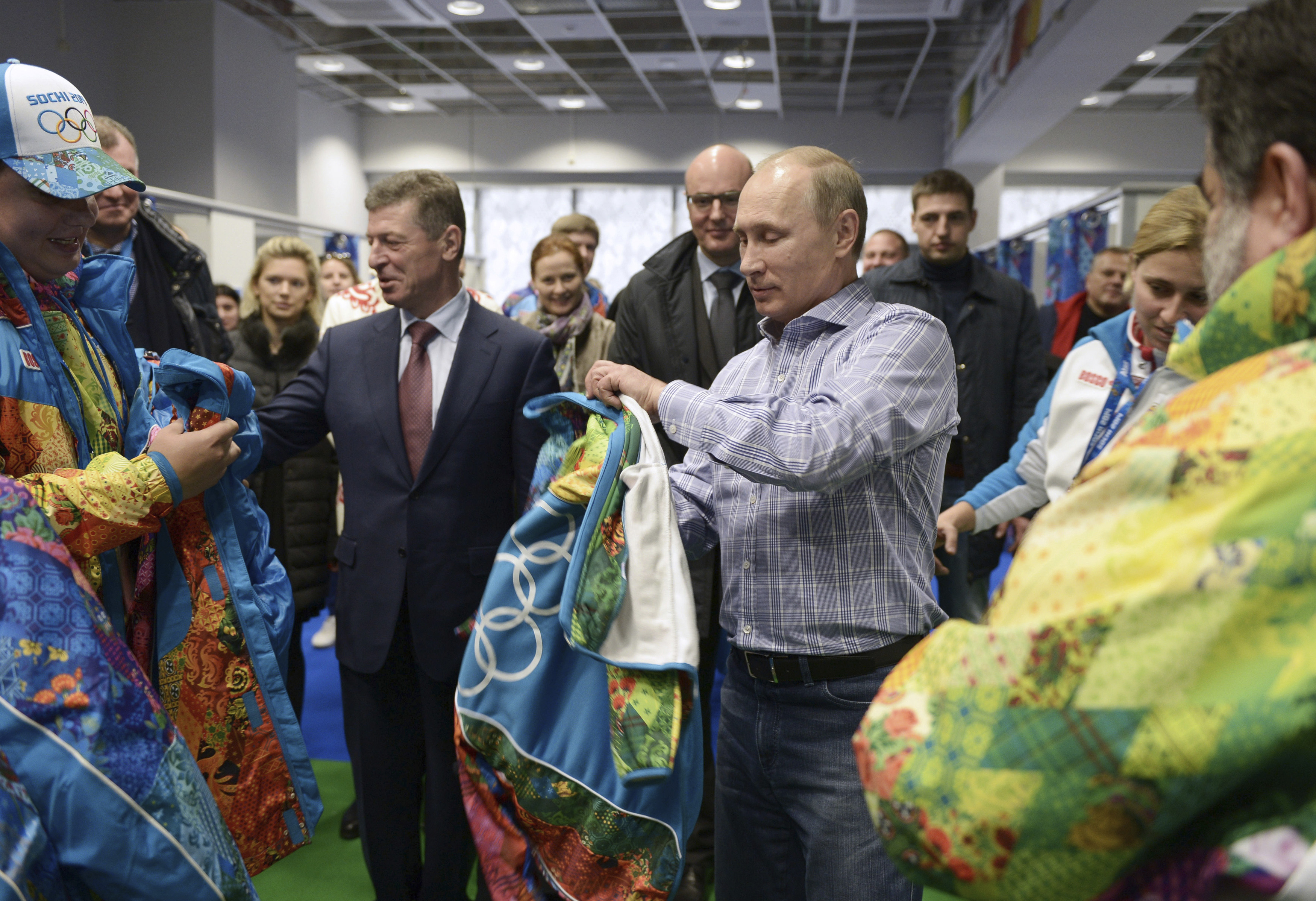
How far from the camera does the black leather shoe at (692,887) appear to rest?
2.56 meters

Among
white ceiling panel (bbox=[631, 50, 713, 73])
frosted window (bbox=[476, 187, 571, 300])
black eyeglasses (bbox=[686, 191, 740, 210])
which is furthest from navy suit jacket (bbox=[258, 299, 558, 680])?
frosted window (bbox=[476, 187, 571, 300])

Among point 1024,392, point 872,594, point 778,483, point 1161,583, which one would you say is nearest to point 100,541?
point 778,483

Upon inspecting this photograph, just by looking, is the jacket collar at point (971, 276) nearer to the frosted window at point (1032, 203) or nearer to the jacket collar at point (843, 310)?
the jacket collar at point (843, 310)

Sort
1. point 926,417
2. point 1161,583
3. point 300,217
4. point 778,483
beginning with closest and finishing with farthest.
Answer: point 1161,583 → point 778,483 → point 926,417 → point 300,217

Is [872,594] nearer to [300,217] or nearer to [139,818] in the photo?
[139,818]

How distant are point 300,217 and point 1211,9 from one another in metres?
8.66

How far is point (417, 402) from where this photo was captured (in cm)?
225

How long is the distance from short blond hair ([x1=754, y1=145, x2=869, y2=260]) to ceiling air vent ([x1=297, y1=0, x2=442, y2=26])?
686 centimetres

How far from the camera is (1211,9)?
250 inches

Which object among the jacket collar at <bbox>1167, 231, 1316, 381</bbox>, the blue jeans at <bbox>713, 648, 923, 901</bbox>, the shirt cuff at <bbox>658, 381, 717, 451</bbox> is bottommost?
the blue jeans at <bbox>713, 648, 923, 901</bbox>

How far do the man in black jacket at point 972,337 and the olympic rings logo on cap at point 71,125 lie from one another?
2.51 m

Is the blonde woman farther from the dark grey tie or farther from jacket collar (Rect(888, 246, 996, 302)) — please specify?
jacket collar (Rect(888, 246, 996, 302))

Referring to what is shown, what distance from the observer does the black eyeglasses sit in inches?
107

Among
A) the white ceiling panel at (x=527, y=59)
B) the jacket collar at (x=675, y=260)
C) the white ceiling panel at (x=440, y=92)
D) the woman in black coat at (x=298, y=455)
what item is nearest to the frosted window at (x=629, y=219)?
the white ceiling panel at (x=440, y=92)
